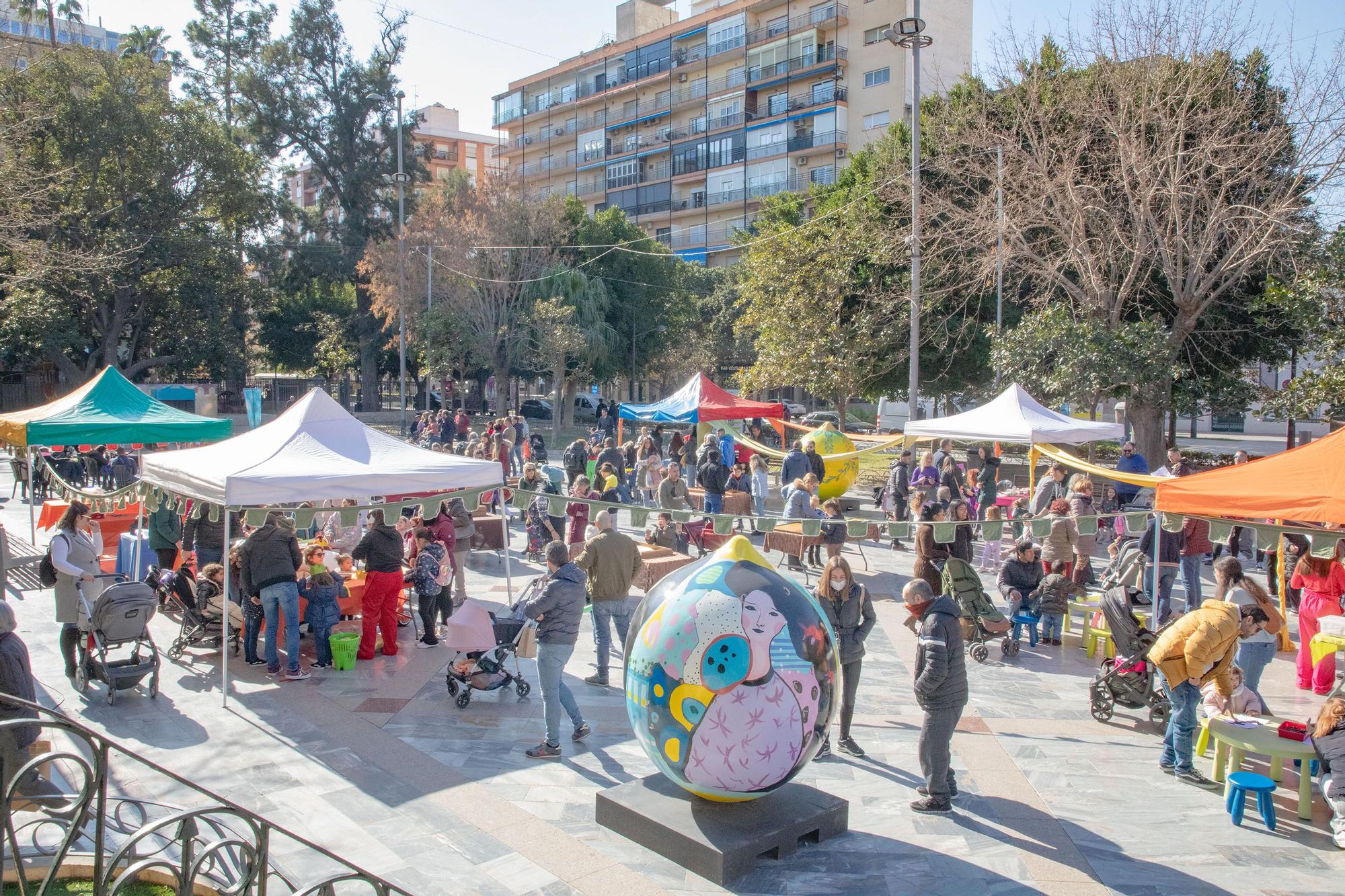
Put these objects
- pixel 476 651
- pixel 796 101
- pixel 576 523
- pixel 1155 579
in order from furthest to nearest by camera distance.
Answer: pixel 796 101 → pixel 576 523 → pixel 1155 579 → pixel 476 651

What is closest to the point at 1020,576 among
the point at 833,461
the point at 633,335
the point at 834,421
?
the point at 833,461

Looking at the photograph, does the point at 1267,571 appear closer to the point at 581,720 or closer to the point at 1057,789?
the point at 1057,789

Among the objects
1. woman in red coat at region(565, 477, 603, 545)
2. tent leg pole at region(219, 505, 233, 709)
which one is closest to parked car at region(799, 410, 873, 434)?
woman in red coat at region(565, 477, 603, 545)

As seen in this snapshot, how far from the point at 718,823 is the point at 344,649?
16.7 feet

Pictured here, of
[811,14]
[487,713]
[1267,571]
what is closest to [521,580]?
[487,713]

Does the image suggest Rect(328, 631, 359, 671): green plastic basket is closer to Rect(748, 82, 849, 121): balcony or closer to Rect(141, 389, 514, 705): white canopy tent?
Rect(141, 389, 514, 705): white canopy tent

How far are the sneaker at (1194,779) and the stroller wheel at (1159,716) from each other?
3.50ft

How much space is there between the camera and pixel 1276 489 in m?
8.10

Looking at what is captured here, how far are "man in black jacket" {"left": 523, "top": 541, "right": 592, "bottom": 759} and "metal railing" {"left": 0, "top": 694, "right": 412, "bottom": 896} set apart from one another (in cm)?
195

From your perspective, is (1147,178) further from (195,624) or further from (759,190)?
(759,190)

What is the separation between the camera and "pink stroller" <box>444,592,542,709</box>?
28.5 ft

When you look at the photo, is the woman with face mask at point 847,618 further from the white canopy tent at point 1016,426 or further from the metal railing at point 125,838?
the white canopy tent at point 1016,426

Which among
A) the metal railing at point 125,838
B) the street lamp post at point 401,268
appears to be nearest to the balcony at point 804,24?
the street lamp post at point 401,268

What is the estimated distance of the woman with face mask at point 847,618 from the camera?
766 cm
